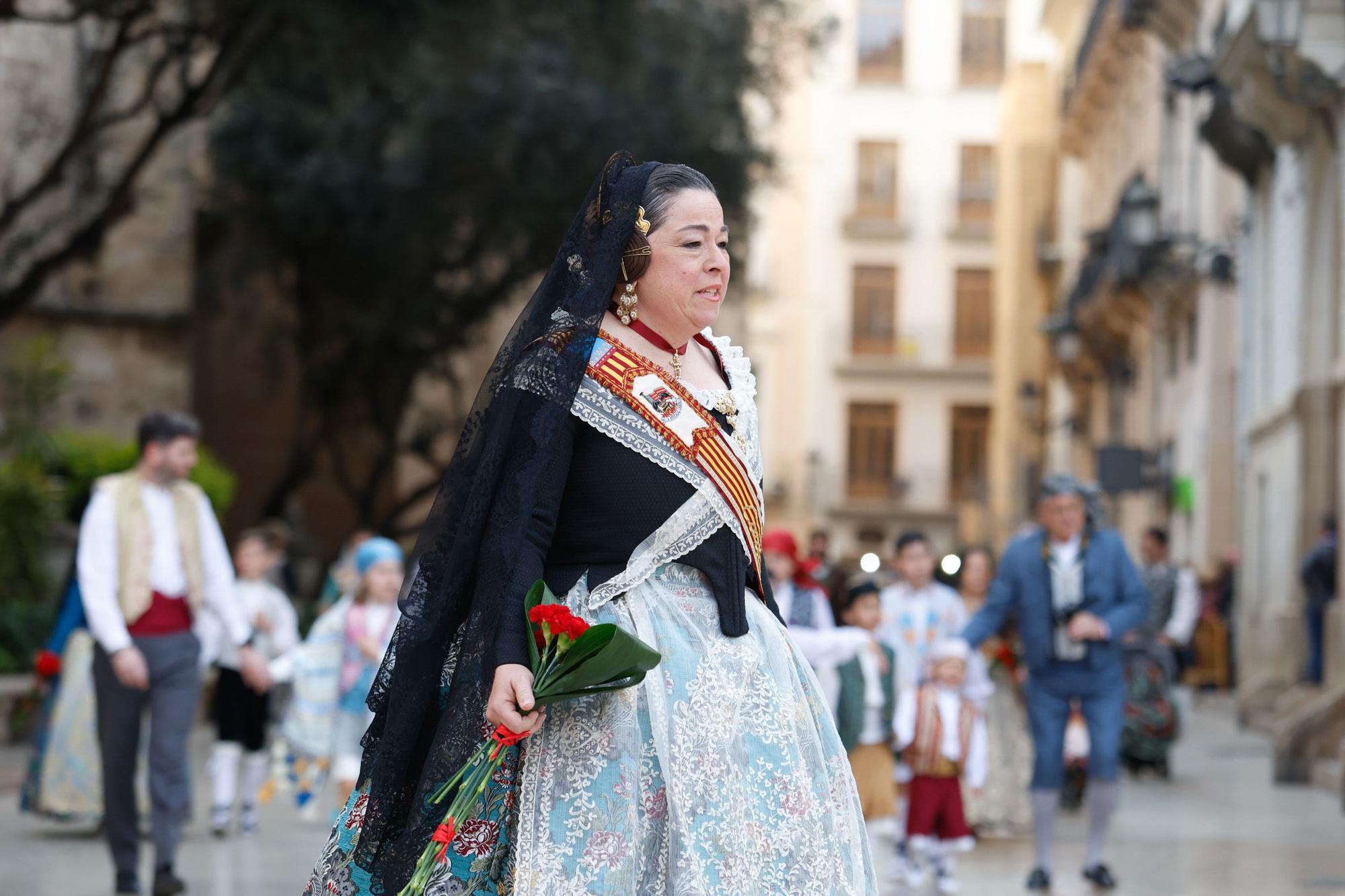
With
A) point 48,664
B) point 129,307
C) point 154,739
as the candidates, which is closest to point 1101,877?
point 154,739

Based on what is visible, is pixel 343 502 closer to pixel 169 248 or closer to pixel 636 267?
pixel 169 248

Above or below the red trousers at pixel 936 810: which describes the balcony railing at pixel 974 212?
above

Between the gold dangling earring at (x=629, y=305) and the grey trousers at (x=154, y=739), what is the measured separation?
194 inches

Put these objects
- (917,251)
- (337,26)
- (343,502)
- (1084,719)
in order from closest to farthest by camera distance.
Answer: (1084,719) < (337,26) < (343,502) < (917,251)

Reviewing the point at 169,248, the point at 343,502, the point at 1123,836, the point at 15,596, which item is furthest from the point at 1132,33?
the point at 1123,836

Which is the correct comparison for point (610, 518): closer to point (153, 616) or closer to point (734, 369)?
point (734, 369)

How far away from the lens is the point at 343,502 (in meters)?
33.2

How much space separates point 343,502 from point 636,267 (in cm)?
2932

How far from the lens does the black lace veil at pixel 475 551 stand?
4.14 m

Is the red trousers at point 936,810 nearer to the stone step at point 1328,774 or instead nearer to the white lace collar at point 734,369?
the stone step at point 1328,774

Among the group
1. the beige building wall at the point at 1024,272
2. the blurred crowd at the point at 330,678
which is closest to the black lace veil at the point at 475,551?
the blurred crowd at the point at 330,678

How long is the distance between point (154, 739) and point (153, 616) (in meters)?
0.51

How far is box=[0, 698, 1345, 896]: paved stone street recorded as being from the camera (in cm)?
970

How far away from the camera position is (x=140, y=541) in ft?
28.9
